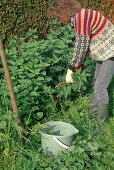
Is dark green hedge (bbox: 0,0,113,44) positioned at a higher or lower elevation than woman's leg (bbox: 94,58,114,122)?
higher

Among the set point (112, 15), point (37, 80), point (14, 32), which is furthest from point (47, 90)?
point (112, 15)

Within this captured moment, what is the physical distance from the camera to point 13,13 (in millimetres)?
3619

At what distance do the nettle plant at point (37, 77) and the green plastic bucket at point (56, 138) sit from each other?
29 centimetres

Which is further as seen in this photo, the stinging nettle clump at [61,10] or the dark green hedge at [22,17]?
the stinging nettle clump at [61,10]

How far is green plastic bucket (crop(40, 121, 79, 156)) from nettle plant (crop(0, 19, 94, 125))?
0.29m

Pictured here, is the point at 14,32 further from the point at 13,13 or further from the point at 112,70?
the point at 112,70

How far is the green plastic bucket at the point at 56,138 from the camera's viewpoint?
2107 mm

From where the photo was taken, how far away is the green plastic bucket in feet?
6.91

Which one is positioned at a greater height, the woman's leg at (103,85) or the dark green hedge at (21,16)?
the dark green hedge at (21,16)

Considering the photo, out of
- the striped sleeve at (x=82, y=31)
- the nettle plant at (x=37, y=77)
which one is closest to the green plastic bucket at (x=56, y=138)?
the nettle plant at (x=37, y=77)

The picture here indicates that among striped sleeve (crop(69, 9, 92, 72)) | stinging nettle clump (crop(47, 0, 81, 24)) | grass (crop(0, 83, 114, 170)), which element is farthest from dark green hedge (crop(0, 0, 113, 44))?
grass (crop(0, 83, 114, 170))

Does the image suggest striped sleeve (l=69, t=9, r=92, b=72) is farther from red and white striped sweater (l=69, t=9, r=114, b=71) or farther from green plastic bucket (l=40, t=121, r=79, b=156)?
green plastic bucket (l=40, t=121, r=79, b=156)

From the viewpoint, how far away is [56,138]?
2.09m

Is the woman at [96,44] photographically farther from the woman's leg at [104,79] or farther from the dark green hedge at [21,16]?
the dark green hedge at [21,16]
